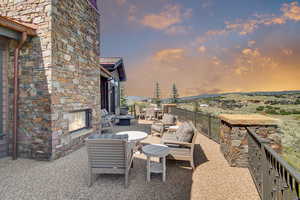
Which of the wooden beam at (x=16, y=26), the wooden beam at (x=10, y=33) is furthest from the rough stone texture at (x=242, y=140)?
the wooden beam at (x=10, y=33)

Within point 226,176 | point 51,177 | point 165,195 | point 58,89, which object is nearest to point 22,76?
point 58,89

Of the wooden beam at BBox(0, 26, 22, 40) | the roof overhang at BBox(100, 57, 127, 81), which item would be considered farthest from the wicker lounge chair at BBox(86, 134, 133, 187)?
the roof overhang at BBox(100, 57, 127, 81)

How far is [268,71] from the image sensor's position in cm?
738

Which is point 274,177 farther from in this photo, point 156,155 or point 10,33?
point 10,33

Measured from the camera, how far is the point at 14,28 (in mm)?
3311

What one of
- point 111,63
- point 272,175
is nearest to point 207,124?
point 272,175

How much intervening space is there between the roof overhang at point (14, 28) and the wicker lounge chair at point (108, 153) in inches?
132

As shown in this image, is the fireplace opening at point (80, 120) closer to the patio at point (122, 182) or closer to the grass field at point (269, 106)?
the patio at point (122, 182)

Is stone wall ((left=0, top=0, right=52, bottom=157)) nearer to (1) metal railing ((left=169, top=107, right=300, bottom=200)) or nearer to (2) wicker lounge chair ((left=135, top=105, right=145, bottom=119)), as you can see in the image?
(1) metal railing ((left=169, top=107, right=300, bottom=200))

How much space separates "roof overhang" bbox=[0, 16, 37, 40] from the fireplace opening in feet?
7.99

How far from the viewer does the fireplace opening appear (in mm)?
4519

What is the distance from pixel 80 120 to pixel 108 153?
10.1ft

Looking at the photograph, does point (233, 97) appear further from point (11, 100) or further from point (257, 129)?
point (11, 100)

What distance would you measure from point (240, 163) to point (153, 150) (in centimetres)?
207
